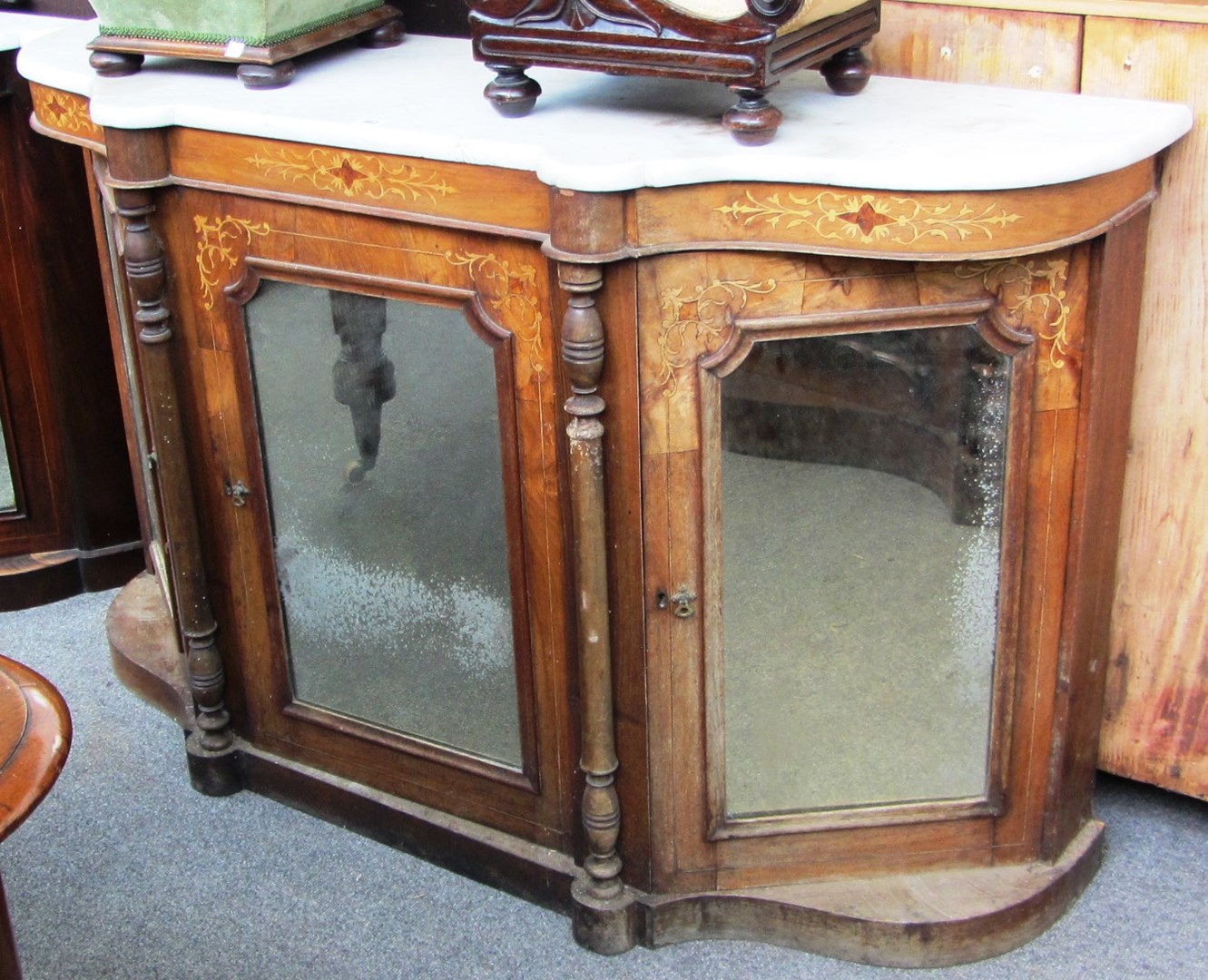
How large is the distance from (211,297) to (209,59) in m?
0.32

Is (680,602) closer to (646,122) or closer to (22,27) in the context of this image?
(646,122)

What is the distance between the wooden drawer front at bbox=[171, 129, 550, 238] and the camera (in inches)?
75.7

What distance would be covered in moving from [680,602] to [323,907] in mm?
746

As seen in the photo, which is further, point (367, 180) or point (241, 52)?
point (241, 52)

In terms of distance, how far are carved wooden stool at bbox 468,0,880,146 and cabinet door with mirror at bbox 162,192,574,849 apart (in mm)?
228

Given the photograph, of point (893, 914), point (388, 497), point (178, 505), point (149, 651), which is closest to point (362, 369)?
point (388, 497)

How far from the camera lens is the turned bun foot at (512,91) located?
1987 mm

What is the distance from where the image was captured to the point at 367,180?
201 centimetres

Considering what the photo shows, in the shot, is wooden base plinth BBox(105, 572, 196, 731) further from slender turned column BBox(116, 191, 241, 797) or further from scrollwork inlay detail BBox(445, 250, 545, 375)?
scrollwork inlay detail BBox(445, 250, 545, 375)

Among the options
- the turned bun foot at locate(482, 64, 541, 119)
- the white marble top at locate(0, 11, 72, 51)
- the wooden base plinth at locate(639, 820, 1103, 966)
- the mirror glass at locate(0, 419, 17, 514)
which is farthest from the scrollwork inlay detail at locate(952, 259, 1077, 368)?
the mirror glass at locate(0, 419, 17, 514)

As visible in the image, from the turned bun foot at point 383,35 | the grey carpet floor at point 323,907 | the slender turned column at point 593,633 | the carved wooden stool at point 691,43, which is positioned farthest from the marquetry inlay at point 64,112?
the grey carpet floor at point 323,907

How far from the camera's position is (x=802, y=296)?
190cm

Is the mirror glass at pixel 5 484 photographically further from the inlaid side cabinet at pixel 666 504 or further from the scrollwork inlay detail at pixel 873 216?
the scrollwork inlay detail at pixel 873 216

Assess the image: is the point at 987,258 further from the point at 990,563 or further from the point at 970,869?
the point at 970,869
